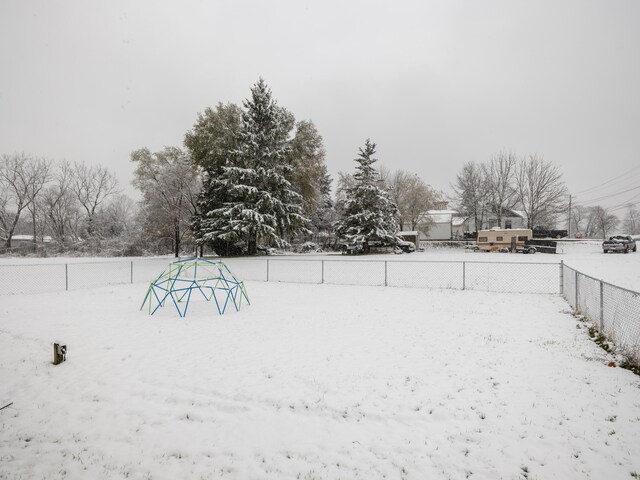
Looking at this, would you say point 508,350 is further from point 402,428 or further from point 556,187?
point 556,187

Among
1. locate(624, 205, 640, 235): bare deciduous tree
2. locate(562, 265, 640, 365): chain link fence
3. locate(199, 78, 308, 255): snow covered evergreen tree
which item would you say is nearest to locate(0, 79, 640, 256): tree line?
locate(199, 78, 308, 255): snow covered evergreen tree

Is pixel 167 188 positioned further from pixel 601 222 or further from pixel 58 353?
pixel 601 222

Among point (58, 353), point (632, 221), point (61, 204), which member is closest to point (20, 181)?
point (61, 204)

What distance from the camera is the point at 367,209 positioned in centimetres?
3591

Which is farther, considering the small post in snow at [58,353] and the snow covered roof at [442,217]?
the snow covered roof at [442,217]

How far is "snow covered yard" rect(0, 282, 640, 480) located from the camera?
359cm

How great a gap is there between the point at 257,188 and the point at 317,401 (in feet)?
89.9

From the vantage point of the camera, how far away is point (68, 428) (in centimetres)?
429

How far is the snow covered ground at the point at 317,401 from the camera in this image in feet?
11.8

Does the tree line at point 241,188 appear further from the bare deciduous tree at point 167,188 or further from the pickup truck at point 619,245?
the pickup truck at point 619,245

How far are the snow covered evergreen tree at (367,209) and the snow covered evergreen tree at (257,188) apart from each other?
6.09 m

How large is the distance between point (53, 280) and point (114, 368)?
17.2 metres

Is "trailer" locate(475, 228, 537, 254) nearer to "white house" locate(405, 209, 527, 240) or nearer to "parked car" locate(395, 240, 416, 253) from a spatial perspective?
"parked car" locate(395, 240, 416, 253)

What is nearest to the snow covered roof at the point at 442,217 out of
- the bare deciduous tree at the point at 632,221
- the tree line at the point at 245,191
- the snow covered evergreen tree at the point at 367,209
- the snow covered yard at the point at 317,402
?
the tree line at the point at 245,191
